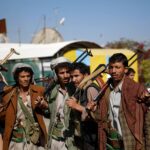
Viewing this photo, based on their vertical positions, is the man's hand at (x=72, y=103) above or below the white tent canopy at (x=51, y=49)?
below

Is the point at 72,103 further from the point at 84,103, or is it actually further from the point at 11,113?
the point at 11,113

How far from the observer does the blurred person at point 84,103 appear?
4545 mm

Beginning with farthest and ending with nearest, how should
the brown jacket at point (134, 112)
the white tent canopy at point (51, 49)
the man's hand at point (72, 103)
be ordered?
the white tent canopy at point (51, 49) → the man's hand at point (72, 103) → the brown jacket at point (134, 112)

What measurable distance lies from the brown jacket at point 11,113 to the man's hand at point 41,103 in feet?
0.30

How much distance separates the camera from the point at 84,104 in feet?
15.5

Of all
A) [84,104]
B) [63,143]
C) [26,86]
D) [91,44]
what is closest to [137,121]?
[84,104]

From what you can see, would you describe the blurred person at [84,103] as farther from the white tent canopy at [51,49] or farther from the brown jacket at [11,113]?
the white tent canopy at [51,49]

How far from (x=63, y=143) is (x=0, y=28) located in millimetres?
12270

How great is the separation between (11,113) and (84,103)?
3.18 ft

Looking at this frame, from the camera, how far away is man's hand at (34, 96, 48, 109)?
4.81m

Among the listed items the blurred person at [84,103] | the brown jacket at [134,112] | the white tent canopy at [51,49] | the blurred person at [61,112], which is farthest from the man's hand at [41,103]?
the white tent canopy at [51,49]

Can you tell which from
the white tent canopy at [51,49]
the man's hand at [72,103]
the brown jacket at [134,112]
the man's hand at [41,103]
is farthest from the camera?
the white tent canopy at [51,49]

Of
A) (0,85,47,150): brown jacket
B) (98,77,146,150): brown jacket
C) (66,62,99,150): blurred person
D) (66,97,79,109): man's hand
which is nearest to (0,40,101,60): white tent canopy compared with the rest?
(0,85,47,150): brown jacket

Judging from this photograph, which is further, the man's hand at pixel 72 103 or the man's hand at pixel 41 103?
the man's hand at pixel 41 103
